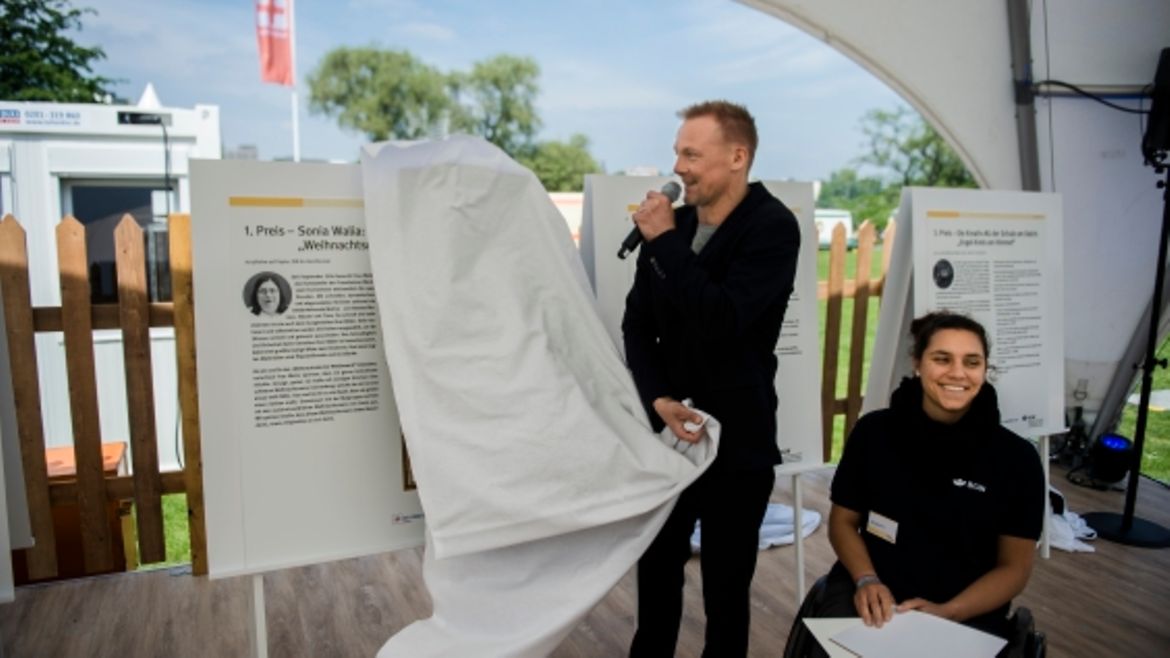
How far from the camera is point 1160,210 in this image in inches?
164

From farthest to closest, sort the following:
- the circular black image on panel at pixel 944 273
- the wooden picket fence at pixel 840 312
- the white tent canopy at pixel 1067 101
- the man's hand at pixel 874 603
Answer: the wooden picket fence at pixel 840 312
the white tent canopy at pixel 1067 101
the circular black image on panel at pixel 944 273
the man's hand at pixel 874 603

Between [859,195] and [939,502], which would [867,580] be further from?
[859,195]

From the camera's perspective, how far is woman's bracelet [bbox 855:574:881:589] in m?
1.67

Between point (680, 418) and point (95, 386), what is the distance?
241 cm

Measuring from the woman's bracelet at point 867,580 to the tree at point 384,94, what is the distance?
20.9 m

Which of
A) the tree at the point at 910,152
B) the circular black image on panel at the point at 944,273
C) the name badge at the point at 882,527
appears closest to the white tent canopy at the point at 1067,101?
the circular black image on panel at the point at 944,273

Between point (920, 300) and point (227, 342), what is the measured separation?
2.31 meters

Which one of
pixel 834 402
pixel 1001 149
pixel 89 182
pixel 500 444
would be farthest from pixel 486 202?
pixel 89 182

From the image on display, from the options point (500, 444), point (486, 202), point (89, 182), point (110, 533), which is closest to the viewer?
point (500, 444)

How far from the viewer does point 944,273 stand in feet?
9.29

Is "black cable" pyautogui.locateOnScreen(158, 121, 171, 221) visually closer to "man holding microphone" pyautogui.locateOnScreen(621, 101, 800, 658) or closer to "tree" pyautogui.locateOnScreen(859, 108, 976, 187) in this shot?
"man holding microphone" pyautogui.locateOnScreen(621, 101, 800, 658)

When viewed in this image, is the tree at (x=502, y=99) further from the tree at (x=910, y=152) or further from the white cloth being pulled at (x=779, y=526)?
the white cloth being pulled at (x=779, y=526)

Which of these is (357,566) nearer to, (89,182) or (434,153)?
(434,153)

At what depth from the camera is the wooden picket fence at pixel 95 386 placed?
9.32ft
